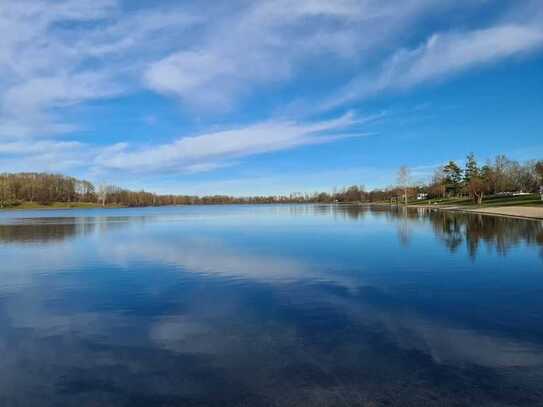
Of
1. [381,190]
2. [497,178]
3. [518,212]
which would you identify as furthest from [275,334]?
[381,190]

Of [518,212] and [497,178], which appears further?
[497,178]

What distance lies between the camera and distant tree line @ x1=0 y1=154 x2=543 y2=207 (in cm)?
8193

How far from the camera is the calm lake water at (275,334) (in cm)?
485

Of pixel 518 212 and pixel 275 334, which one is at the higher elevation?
pixel 518 212

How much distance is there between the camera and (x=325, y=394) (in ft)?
15.4

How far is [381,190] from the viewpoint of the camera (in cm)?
17038

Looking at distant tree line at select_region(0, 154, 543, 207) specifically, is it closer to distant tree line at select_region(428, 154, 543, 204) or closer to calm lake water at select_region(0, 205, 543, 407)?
distant tree line at select_region(428, 154, 543, 204)

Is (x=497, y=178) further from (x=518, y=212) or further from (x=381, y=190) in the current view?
(x=381, y=190)

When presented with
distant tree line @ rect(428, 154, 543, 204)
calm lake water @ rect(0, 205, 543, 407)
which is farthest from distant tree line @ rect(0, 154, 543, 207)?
calm lake water @ rect(0, 205, 543, 407)

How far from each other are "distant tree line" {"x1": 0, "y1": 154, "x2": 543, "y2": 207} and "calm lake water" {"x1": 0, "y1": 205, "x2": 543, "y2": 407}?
70.3 m

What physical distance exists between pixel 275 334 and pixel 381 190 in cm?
17148

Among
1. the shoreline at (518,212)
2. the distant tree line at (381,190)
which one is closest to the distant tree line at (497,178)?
the distant tree line at (381,190)

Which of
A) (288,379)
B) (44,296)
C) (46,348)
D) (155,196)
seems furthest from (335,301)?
(155,196)

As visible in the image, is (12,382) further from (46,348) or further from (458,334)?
(458,334)
